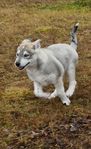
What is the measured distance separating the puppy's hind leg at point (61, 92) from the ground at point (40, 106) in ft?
0.44

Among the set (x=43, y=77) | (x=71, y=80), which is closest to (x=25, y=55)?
(x=43, y=77)

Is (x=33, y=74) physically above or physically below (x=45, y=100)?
above

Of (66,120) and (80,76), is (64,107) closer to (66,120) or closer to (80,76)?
(66,120)

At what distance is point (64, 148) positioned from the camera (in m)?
8.59

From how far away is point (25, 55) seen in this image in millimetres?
9750

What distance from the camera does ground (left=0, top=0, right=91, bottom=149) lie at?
898 cm

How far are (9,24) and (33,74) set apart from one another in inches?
412

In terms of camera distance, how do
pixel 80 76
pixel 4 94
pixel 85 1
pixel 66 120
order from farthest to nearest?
1. pixel 85 1
2. pixel 80 76
3. pixel 4 94
4. pixel 66 120

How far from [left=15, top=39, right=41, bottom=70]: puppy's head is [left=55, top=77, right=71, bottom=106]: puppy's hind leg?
2.49 feet

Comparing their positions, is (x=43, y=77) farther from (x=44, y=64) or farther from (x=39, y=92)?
(x=39, y=92)

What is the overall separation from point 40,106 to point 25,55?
1415mm

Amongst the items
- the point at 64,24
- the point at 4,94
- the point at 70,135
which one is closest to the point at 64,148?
the point at 70,135

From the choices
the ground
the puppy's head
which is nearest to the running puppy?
the puppy's head

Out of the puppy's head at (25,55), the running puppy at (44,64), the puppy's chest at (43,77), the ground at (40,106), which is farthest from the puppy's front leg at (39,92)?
the puppy's head at (25,55)
